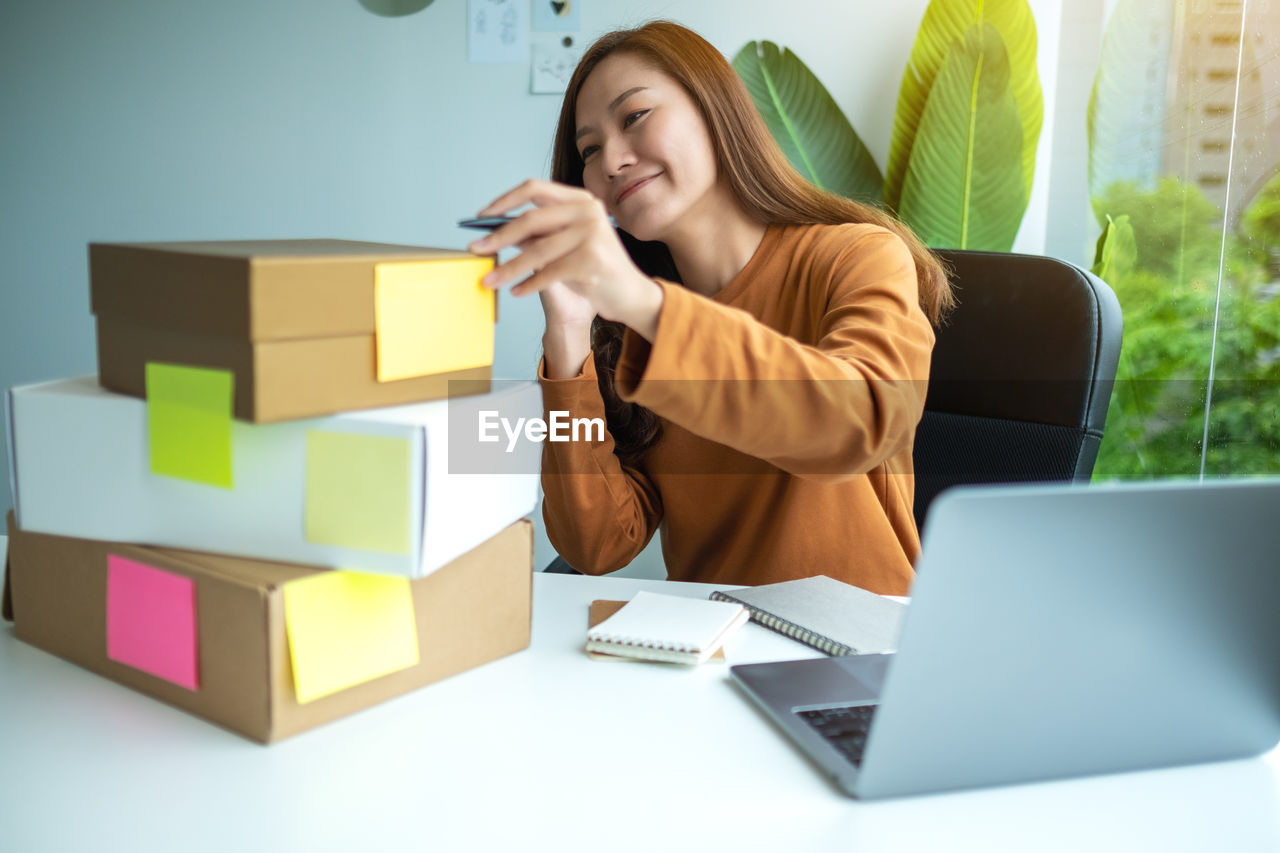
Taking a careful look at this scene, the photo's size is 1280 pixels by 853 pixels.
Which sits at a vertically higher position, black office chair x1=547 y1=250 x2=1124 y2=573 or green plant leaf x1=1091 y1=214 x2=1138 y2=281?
green plant leaf x1=1091 y1=214 x2=1138 y2=281

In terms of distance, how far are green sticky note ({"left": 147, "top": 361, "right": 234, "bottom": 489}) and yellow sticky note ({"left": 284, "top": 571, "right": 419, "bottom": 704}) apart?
0.10 meters

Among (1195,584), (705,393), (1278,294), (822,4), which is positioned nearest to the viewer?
(1195,584)

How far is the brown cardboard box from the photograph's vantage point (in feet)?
2.04

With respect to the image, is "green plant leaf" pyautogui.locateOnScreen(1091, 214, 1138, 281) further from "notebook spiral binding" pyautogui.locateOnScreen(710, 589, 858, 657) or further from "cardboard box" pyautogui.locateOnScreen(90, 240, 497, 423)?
"cardboard box" pyautogui.locateOnScreen(90, 240, 497, 423)

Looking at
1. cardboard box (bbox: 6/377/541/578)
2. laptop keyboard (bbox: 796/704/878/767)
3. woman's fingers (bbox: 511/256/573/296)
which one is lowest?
laptop keyboard (bbox: 796/704/878/767)

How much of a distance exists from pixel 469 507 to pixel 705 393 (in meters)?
0.21

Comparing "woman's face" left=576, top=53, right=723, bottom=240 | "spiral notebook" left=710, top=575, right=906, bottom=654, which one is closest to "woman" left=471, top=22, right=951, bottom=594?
"woman's face" left=576, top=53, right=723, bottom=240

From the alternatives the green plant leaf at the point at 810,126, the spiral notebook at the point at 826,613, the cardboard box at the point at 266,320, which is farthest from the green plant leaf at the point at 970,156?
the cardboard box at the point at 266,320

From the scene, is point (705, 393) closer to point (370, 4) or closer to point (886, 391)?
point (886, 391)

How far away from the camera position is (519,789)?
0.57 metres

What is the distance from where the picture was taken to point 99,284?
699 millimetres

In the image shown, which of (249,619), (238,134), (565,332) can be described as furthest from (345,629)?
(238,134)

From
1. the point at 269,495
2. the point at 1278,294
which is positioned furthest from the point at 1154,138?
the point at 269,495

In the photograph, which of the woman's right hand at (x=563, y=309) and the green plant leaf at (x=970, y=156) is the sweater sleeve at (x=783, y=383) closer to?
the woman's right hand at (x=563, y=309)
